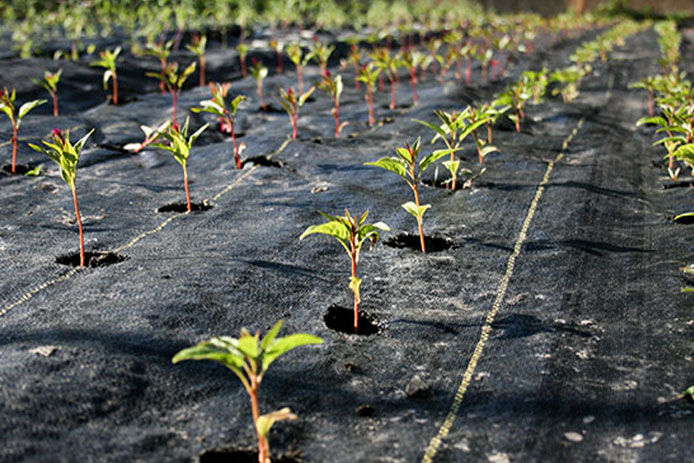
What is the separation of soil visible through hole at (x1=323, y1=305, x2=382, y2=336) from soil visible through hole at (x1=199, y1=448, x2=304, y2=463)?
0.78m

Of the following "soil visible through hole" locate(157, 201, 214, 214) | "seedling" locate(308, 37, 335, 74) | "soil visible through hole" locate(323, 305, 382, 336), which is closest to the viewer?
"soil visible through hole" locate(323, 305, 382, 336)

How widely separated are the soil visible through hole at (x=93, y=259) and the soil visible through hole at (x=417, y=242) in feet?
4.35

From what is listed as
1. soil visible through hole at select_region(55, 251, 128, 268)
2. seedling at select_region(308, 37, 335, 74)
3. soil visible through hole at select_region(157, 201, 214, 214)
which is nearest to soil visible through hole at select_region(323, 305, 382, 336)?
soil visible through hole at select_region(55, 251, 128, 268)

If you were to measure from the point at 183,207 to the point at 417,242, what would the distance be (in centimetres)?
143

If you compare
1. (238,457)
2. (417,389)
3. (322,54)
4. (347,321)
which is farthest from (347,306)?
(322,54)

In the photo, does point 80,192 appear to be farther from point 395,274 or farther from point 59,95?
point 59,95

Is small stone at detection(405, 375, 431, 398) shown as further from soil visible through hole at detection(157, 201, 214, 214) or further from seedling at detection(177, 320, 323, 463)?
soil visible through hole at detection(157, 201, 214, 214)

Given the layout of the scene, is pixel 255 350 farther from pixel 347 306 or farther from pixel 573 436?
pixel 347 306

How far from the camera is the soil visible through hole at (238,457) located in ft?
5.99

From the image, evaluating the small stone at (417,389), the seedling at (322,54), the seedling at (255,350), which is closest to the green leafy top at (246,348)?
the seedling at (255,350)

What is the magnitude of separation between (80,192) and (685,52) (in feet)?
45.8

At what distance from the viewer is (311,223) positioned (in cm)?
362

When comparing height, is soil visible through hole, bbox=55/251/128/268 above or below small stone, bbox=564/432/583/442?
above

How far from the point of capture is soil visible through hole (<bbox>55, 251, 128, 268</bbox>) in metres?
3.12
